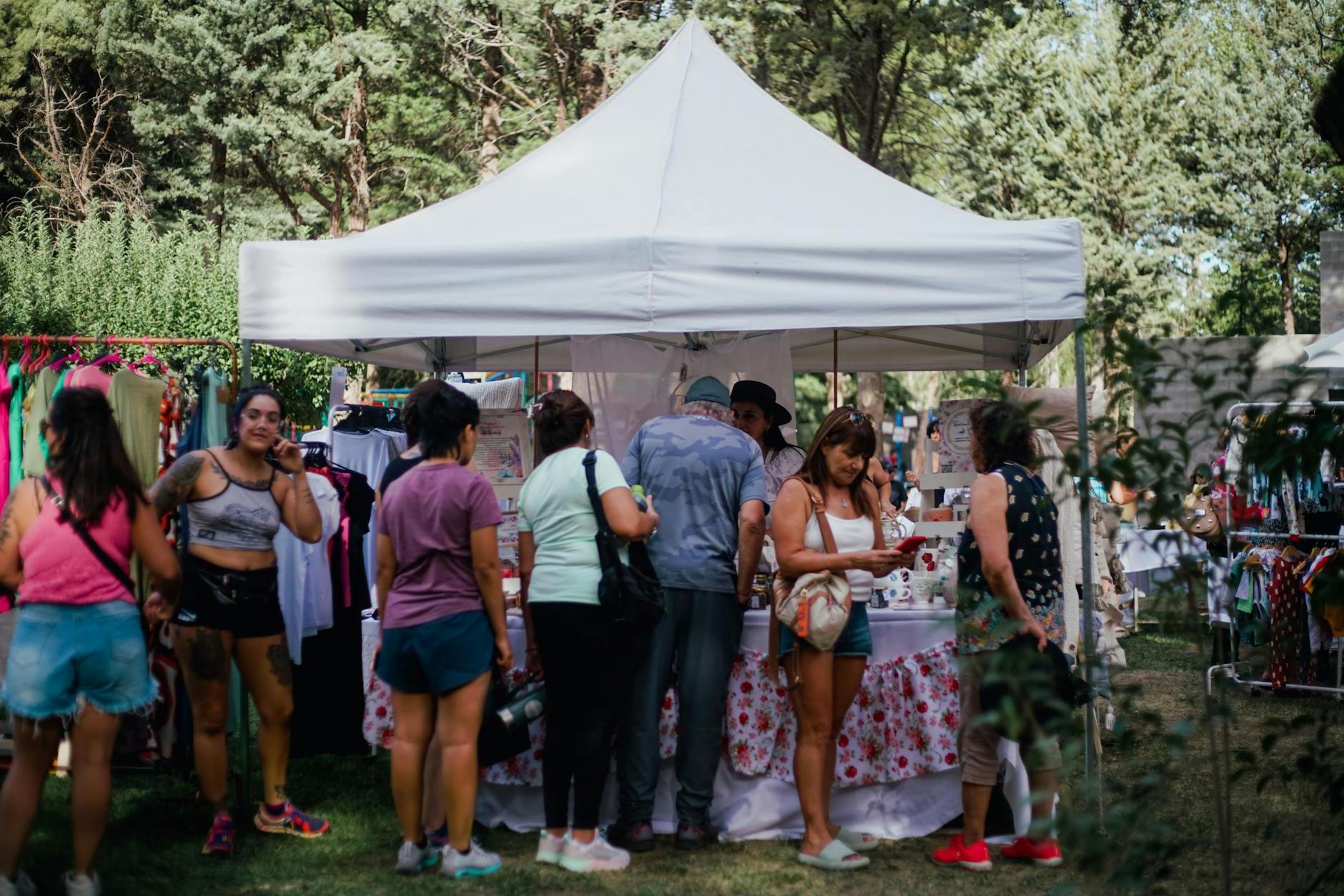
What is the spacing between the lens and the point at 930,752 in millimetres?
5078

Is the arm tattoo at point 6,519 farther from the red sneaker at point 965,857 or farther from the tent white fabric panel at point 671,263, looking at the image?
the red sneaker at point 965,857

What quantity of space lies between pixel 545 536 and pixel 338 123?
63.1 ft

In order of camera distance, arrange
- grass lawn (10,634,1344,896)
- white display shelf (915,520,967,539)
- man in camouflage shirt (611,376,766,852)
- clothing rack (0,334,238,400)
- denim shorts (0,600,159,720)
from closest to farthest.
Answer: denim shorts (0,600,159,720) < grass lawn (10,634,1344,896) < man in camouflage shirt (611,376,766,852) < clothing rack (0,334,238,400) < white display shelf (915,520,967,539)

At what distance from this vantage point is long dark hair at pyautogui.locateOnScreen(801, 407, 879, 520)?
461 cm

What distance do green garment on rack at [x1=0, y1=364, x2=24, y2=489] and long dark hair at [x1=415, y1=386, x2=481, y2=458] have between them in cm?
217

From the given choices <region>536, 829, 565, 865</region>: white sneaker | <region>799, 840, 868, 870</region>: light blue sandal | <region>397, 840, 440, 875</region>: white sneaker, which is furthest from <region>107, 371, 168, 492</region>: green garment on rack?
<region>799, 840, 868, 870</region>: light blue sandal

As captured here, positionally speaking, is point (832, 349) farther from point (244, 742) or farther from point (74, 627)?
point (74, 627)

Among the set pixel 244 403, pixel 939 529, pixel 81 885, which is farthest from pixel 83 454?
pixel 939 529

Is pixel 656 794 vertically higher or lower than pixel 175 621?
lower

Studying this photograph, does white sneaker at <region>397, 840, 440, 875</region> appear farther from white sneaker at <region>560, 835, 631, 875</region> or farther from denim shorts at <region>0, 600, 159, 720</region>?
denim shorts at <region>0, 600, 159, 720</region>

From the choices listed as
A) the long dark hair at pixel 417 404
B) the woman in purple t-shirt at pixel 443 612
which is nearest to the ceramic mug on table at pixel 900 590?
the woman in purple t-shirt at pixel 443 612

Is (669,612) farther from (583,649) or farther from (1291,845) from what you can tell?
(1291,845)

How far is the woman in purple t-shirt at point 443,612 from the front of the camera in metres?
4.32

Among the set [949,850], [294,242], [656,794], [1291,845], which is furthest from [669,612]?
[1291,845]
